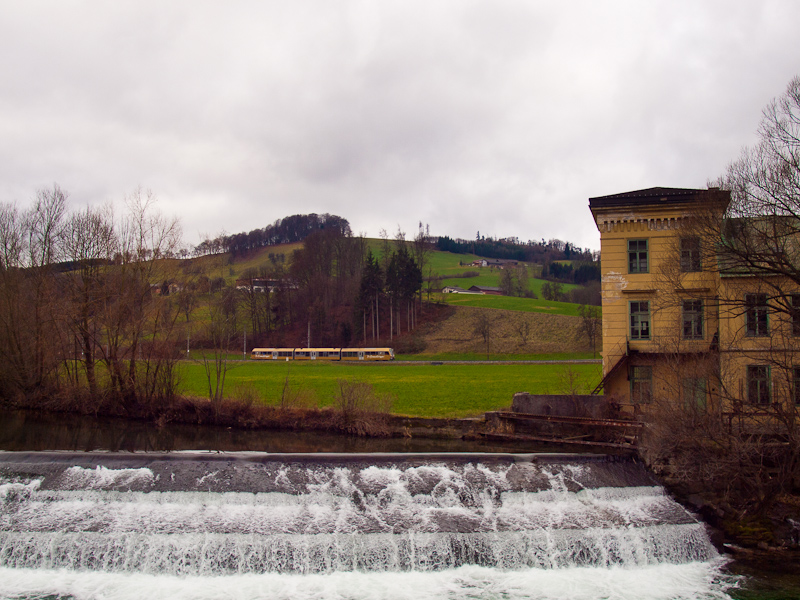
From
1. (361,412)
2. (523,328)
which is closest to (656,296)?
(361,412)

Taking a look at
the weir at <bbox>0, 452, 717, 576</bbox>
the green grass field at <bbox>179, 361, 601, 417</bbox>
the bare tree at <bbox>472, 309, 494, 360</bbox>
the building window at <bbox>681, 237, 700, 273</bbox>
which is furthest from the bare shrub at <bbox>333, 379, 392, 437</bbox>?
the bare tree at <bbox>472, 309, 494, 360</bbox>

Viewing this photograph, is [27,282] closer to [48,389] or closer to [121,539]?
[48,389]

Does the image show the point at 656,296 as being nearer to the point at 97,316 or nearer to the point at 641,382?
the point at 641,382

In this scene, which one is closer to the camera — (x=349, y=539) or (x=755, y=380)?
(x=349, y=539)

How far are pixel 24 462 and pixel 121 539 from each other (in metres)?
5.65

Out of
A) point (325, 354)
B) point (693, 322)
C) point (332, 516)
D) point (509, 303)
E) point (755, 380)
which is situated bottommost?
point (332, 516)

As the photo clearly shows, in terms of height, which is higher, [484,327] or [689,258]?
[689,258]

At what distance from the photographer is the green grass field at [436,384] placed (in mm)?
29047

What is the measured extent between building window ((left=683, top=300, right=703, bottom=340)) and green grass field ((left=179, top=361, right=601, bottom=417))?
17.8 ft

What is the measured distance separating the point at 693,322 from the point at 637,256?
3.73 m

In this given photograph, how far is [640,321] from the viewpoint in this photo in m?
25.1

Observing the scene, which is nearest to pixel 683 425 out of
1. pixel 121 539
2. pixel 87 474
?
pixel 121 539

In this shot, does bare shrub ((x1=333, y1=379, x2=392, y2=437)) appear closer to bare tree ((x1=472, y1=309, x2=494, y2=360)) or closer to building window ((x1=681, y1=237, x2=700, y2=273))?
building window ((x1=681, y1=237, x2=700, y2=273))

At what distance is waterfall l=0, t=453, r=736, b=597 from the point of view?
14.1 meters
